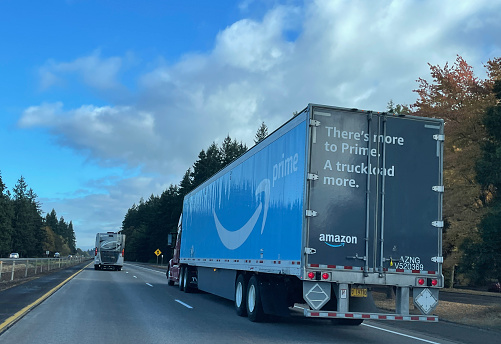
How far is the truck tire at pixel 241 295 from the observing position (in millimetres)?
12857

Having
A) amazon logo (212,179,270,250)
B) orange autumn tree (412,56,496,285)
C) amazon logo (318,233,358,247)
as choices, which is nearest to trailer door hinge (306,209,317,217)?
amazon logo (318,233,358,247)

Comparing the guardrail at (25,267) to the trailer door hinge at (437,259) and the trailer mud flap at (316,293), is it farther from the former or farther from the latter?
the trailer door hinge at (437,259)

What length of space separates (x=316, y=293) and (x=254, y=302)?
2.98 m

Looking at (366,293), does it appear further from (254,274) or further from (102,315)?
(102,315)

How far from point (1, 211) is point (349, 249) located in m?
105

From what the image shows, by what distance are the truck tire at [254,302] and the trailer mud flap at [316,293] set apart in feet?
8.38

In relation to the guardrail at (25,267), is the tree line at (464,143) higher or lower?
higher

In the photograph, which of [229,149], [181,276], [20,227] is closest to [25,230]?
[20,227]

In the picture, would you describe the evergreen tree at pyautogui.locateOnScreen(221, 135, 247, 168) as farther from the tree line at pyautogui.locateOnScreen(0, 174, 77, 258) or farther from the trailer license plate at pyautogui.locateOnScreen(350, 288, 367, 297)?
the trailer license plate at pyautogui.locateOnScreen(350, 288, 367, 297)

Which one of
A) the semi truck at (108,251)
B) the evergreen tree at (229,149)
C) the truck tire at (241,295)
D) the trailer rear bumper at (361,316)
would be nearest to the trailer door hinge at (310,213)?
the trailer rear bumper at (361,316)

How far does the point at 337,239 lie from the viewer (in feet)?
31.3

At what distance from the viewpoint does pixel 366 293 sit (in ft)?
31.6

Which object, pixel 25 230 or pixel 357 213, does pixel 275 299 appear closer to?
pixel 357 213

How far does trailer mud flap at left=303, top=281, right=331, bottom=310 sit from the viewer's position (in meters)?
9.36
